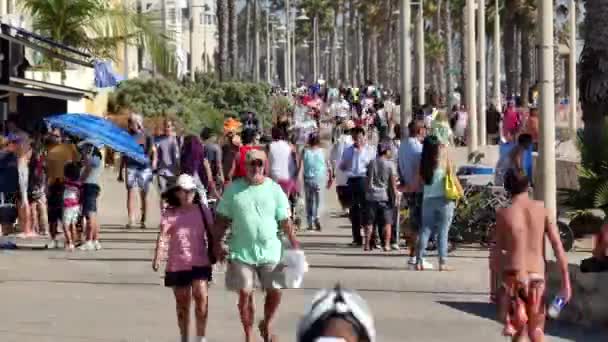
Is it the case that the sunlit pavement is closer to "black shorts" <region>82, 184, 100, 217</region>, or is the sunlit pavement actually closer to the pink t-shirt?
"black shorts" <region>82, 184, 100, 217</region>

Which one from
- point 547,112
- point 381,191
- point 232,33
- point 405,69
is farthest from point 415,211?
point 232,33

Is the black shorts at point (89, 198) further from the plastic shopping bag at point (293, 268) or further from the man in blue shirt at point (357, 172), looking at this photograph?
the plastic shopping bag at point (293, 268)

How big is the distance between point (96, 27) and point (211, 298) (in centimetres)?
1779

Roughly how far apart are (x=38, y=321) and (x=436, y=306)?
3618mm

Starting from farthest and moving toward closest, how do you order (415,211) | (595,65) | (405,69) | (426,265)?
1. (405,69)
2. (595,65)
3. (415,211)
4. (426,265)

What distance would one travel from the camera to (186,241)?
37.3ft

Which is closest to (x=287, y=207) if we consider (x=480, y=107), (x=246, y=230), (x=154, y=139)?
(x=246, y=230)

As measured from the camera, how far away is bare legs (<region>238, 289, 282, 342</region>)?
11.7 meters

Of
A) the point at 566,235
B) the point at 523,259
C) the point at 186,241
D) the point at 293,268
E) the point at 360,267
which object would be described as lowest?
the point at 360,267

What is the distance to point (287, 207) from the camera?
1162 cm

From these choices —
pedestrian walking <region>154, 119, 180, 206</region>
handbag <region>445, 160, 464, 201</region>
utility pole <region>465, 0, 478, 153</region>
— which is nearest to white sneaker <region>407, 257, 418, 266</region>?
handbag <region>445, 160, 464, 201</region>

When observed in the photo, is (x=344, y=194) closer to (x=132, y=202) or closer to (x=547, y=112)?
(x=132, y=202)

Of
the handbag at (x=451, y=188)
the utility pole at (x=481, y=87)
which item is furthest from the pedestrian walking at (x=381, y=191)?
the utility pole at (x=481, y=87)

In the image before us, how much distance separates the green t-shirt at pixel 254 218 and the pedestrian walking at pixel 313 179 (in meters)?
10.6
